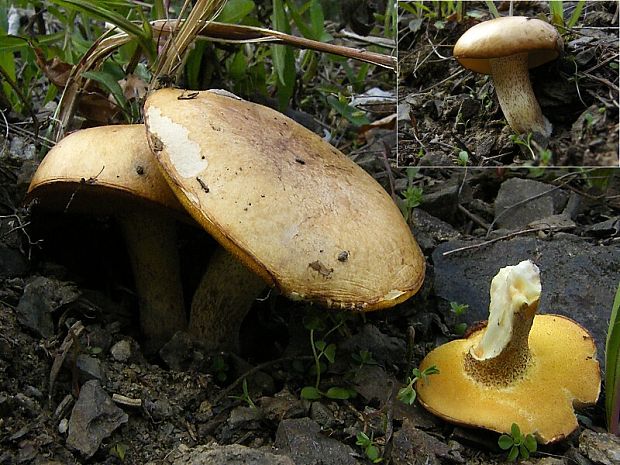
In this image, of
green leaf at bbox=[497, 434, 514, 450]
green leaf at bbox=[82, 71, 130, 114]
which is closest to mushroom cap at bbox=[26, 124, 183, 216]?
green leaf at bbox=[82, 71, 130, 114]

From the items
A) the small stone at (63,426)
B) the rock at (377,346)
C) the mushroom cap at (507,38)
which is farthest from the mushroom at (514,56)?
the small stone at (63,426)

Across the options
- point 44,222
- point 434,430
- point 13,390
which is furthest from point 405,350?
point 44,222

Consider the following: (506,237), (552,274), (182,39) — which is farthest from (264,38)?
(552,274)

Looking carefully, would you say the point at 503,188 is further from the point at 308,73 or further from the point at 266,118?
the point at 266,118

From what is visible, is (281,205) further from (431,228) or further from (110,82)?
(431,228)

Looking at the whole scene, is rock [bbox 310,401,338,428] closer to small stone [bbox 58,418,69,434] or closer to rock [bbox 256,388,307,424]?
rock [bbox 256,388,307,424]

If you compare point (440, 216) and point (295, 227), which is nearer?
point (295, 227)

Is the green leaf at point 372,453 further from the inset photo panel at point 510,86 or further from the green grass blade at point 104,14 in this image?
the green grass blade at point 104,14

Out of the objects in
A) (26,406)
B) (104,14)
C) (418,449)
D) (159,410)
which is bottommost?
(418,449)
